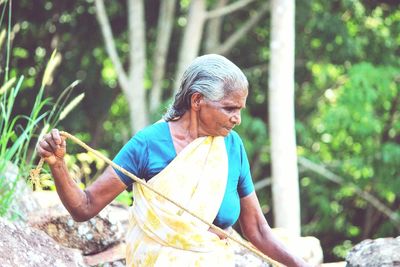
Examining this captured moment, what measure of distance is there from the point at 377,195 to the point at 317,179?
2.90 ft

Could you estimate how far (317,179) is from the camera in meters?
12.5

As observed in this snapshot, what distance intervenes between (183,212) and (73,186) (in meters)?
0.41

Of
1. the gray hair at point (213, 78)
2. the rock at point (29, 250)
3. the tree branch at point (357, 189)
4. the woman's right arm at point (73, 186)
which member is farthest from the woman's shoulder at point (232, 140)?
the tree branch at point (357, 189)

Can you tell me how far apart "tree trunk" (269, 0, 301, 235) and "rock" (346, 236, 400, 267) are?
463cm

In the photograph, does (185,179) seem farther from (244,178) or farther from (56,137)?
(56,137)

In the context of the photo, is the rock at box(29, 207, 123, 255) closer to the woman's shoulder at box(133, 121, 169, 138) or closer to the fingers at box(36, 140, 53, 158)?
the woman's shoulder at box(133, 121, 169, 138)

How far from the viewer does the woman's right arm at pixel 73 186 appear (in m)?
3.21

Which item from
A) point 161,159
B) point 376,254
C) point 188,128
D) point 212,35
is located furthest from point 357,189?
point 161,159

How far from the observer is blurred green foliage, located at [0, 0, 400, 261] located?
12.0m

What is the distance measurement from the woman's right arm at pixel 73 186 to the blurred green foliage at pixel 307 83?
8201mm

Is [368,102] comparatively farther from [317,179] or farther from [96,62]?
[96,62]

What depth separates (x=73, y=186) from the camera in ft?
10.9

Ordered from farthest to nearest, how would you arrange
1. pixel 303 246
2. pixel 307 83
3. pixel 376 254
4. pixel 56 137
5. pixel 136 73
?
pixel 307 83, pixel 136 73, pixel 303 246, pixel 376 254, pixel 56 137

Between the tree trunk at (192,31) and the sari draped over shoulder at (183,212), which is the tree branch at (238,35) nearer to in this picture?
the tree trunk at (192,31)
